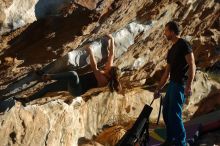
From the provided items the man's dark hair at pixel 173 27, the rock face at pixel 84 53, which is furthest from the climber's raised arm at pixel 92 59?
the man's dark hair at pixel 173 27

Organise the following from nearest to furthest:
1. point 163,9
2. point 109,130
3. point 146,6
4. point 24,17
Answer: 1. point 24,17
2. point 146,6
3. point 163,9
4. point 109,130

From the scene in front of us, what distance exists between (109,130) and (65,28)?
5.93 metres

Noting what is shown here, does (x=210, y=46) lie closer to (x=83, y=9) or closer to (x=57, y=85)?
(x=57, y=85)

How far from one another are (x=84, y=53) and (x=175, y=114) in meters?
2.12

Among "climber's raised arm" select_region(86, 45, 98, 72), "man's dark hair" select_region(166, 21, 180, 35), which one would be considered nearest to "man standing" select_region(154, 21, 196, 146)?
"man's dark hair" select_region(166, 21, 180, 35)

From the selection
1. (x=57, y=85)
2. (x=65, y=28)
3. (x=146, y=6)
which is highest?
(x=146, y=6)

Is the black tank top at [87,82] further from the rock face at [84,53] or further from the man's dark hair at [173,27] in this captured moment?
the man's dark hair at [173,27]

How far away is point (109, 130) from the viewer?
40.7 feet

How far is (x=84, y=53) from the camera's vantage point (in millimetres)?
8586

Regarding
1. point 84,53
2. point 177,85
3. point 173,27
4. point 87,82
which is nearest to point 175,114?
point 177,85

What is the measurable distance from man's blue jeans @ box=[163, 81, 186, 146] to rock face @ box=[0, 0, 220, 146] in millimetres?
1489

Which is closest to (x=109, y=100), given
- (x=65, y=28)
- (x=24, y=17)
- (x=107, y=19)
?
(x=107, y=19)

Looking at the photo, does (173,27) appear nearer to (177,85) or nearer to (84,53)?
(177,85)

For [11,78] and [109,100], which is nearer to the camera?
[11,78]
